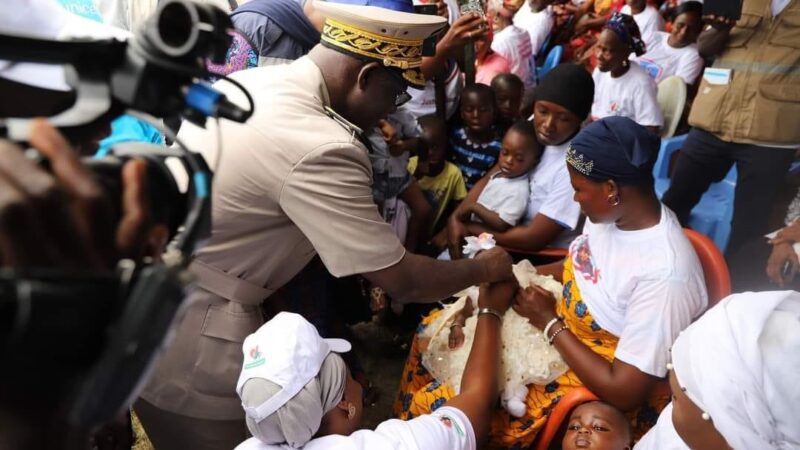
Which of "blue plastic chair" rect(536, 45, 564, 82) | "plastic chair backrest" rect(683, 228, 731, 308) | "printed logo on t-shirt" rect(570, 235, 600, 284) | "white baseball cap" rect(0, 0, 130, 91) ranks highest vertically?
"white baseball cap" rect(0, 0, 130, 91)

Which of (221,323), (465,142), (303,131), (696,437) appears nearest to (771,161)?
(465,142)

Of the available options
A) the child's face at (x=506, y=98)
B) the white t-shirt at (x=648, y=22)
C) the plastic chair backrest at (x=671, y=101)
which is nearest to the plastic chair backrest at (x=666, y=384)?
the child's face at (x=506, y=98)

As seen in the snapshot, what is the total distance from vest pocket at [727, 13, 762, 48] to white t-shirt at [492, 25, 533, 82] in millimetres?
2022

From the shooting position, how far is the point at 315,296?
257 centimetres

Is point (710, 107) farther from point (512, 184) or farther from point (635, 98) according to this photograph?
point (512, 184)

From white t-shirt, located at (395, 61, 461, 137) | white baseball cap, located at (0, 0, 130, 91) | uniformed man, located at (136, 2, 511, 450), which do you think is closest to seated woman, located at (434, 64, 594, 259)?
white t-shirt, located at (395, 61, 461, 137)

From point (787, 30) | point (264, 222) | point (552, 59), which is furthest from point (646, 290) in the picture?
point (552, 59)

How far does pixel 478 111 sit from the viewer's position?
3.70m

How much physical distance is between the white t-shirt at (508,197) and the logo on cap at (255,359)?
1.86 metres

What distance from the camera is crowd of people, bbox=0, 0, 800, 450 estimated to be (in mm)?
1235

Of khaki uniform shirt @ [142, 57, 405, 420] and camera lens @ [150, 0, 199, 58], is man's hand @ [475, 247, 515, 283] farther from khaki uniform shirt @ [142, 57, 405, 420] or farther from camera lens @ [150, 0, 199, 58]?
camera lens @ [150, 0, 199, 58]

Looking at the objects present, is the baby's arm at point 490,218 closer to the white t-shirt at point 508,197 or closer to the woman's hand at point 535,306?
the white t-shirt at point 508,197

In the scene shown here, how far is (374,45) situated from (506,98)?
2.56 m

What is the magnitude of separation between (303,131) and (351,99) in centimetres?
33
